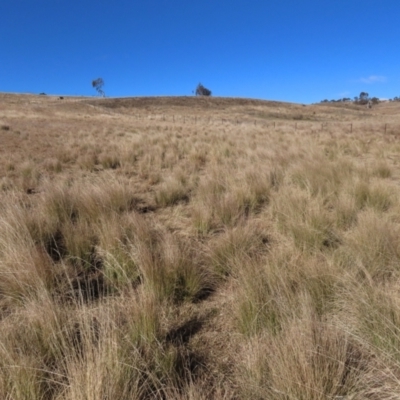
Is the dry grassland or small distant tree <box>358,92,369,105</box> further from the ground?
small distant tree <box>358,92,369,105</box>

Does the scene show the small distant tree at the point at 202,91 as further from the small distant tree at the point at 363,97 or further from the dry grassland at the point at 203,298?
the dry grassland at the point at 203,298

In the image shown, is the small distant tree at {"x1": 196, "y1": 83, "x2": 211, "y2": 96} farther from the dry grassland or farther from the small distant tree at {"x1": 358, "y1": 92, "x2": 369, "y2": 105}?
the dry grassland

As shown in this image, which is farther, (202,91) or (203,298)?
(202,91)

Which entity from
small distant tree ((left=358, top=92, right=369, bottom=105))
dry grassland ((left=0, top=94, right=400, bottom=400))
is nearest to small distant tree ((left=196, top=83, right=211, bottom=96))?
small distant tree ((left=358, top=92, right=369, bottom=105))

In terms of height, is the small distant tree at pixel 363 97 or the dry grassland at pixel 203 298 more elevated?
the small distant tree at pixel 363 97

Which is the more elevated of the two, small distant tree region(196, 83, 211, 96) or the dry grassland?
small distant tree region(196, 83, 211, 96)

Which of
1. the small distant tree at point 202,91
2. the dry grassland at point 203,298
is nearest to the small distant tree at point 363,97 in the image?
the small distant tree at point 202,91

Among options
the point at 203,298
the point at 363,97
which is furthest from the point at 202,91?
the point at 203,298

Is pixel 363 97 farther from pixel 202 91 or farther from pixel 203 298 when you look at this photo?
pixel 203 298

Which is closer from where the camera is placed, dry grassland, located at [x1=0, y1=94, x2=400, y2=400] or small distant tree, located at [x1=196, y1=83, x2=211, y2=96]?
dry grassland, located at [x1=0, y1=94, x2=400, y2=400]

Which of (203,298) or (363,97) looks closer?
(203,298)

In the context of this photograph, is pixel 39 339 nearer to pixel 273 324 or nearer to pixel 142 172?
pixel 273 324

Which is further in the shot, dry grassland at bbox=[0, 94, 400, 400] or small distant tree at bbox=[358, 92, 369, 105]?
small distant tree at bbox=[358, 92, 369, 105]

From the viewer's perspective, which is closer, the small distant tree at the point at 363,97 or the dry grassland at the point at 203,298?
the dry grassland at the point at 203,298
